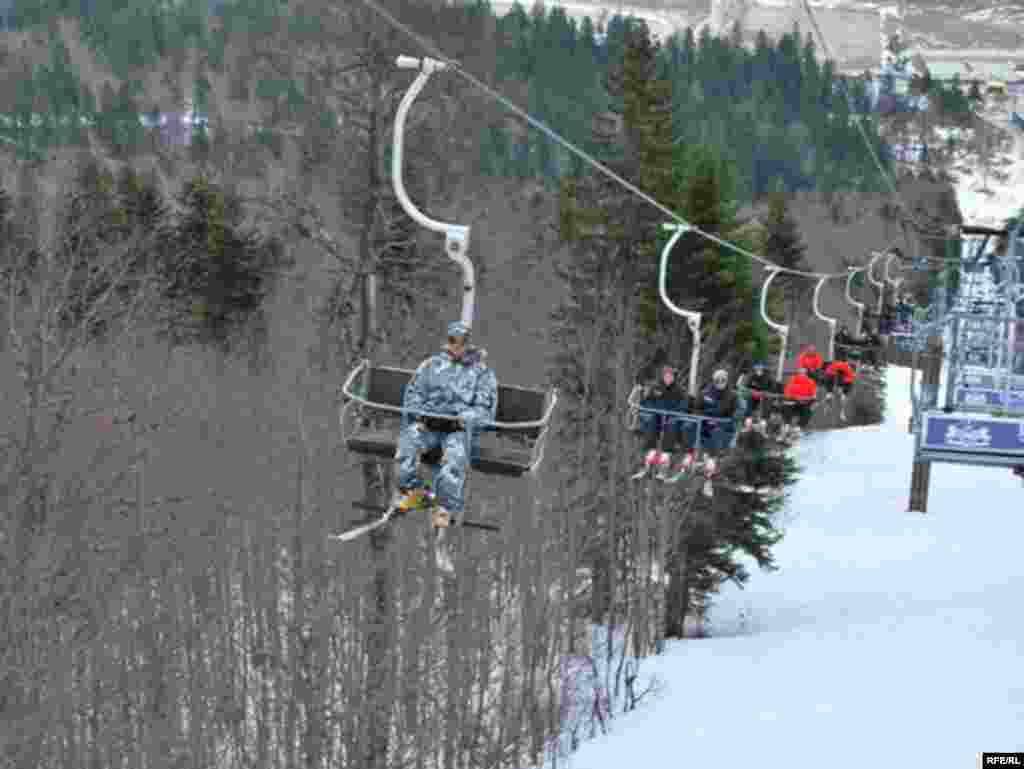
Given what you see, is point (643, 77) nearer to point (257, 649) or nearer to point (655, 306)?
point (655, 306)

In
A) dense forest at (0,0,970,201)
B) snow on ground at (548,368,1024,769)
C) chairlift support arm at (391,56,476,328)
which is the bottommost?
snow on ground at (548,368,1024,769)

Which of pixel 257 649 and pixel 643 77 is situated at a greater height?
pixel 643 77

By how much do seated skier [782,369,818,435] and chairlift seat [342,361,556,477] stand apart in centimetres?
1008

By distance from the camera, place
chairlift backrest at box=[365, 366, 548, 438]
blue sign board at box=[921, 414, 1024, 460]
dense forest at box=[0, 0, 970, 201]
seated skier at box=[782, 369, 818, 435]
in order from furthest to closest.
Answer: dense forest at box=[0, 0, 970, 201] → seated skier at box=[782, 369, 818, 435] → blue sign board at box=[921, 414, 1024, 460] → chairlift backrest at box=[365, 366, 548, 438]

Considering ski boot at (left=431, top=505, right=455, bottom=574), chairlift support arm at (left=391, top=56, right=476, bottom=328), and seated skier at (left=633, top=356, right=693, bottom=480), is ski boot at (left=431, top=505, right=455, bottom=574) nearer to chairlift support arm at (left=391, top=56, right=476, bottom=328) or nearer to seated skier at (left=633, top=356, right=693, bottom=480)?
chairlift support arm at (left=391, top=56, right=476, bottom=328)

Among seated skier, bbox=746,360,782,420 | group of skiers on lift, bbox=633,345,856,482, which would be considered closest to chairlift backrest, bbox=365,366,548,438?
group of skiers on lift, bbox=633,345,856,482

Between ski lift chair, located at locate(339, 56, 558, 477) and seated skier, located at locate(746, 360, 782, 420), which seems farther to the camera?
seated skier, located at locate(746, 360, 782, 420)

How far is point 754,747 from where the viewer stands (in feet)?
101

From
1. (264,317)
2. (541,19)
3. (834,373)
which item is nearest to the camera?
(834,373)

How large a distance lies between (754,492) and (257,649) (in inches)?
408

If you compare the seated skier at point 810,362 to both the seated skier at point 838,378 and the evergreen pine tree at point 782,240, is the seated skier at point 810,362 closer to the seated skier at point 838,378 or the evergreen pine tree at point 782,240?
the seated skier at point 838,378

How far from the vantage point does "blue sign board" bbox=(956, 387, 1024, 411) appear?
656 inches

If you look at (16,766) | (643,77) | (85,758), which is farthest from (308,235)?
(643,77)

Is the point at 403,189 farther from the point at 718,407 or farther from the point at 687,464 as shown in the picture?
the point at 687,464
